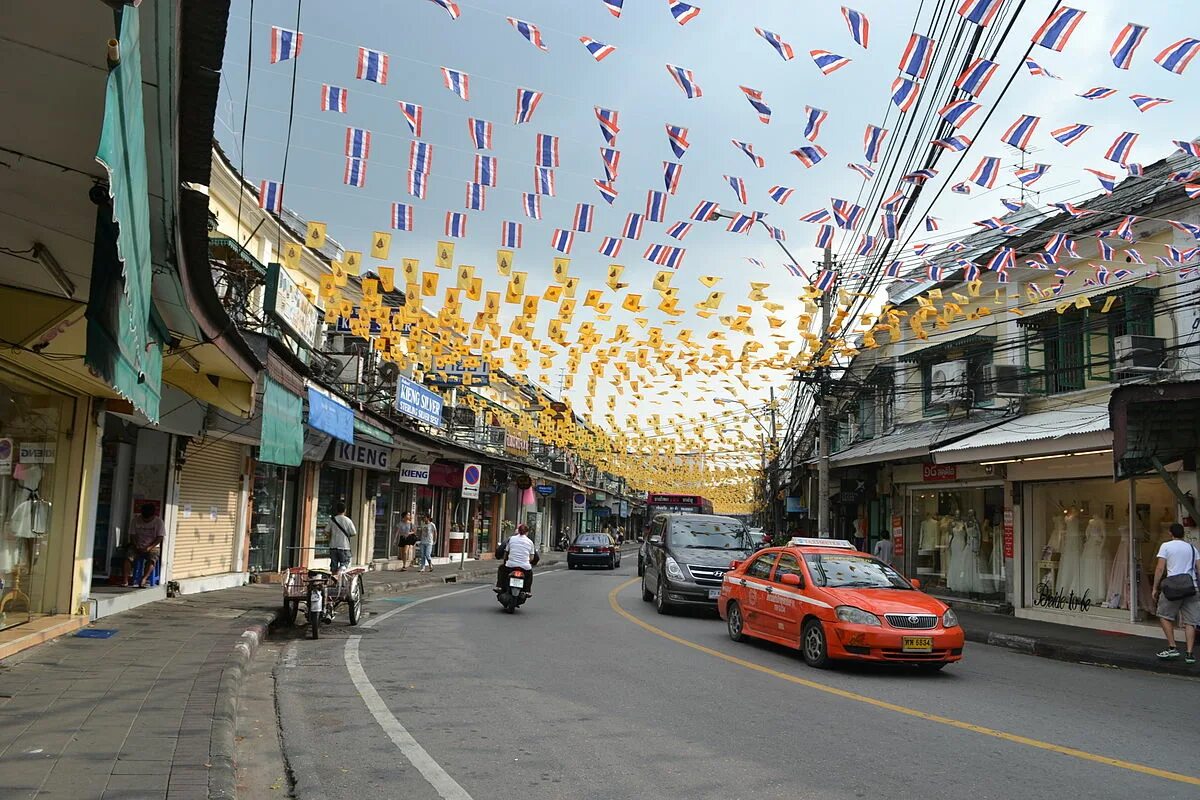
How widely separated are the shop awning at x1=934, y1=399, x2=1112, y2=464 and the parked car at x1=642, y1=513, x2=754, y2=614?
4793mm

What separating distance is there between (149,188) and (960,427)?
781 inches

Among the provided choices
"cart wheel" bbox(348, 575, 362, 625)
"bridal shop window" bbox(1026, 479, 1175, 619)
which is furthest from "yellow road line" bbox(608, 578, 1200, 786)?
"bridal shop window" bbox(1026, 479, 1175, 619)

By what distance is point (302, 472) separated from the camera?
987 inches

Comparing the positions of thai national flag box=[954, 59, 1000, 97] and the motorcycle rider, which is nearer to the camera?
thai national flag box=[954, 59, 1000, 97]

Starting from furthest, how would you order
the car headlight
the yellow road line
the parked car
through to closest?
the parked car → the car headlight → the yellow road line

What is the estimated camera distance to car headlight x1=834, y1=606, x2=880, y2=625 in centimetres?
1095

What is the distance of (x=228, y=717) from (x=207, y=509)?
43.5 ft

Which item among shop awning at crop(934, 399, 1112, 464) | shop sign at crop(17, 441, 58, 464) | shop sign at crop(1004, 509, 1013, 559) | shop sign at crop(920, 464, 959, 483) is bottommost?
shop sign at crop(1004, 509, 1013, 559)

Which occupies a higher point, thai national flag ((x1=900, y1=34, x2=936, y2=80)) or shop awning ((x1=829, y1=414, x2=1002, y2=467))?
thai national flag ((x1=900, y1=34, x2=936, y2=80))

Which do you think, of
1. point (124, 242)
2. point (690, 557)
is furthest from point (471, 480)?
point (124, 242)

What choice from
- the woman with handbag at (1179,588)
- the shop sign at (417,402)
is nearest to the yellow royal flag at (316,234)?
the shop sign at (417,402)

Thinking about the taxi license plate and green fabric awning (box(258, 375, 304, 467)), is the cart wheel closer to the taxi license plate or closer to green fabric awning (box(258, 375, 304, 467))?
green fabric awning (box(258, 375, 304, 467))

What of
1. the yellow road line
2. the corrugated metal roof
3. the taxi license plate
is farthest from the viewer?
the corrugated metal roof

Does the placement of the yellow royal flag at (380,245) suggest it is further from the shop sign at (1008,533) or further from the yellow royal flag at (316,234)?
the shop sign at (1008,533)
